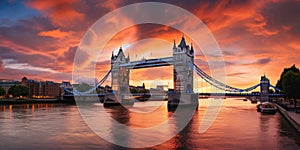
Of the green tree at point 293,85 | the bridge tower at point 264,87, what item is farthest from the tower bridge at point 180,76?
the green tree at point 293,85

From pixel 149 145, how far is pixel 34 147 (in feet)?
17.6

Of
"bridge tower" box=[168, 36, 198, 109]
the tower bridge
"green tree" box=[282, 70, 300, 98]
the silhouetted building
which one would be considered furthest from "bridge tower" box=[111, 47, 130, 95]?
"green tree" box=[282, 70, 300, 98]

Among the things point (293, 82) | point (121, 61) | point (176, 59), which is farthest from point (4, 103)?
point (293, 82)

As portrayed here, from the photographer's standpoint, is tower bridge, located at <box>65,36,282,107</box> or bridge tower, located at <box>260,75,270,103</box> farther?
bridge tower, located at <box>260,75,270,103</box>

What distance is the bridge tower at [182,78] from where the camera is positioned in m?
58.0

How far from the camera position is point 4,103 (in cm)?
6962

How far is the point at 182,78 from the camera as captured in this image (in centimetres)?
6281

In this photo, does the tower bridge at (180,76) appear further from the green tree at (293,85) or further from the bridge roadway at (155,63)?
the green tree at (293,85)

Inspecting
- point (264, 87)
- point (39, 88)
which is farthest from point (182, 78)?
point (39, 88)

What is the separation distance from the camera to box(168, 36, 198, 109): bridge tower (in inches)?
2283

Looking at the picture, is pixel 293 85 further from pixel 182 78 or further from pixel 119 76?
pixel 119 76

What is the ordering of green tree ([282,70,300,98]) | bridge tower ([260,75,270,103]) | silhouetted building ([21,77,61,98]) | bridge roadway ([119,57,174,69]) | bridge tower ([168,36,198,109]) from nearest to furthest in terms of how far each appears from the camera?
green tree ([282,70,300,98]) < bridge tower ([168,36,198,109]) < bridge roadway ([119,57,174,69]) < bridge tower ([260,75,270,103]) < silhouetted building ([21,77,61,98])

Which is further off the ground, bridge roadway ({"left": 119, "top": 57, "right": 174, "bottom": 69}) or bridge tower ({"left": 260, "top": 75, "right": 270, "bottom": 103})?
bridge roadway ({"left": 119, "top": 57, "right": 174, "bottom": 69})

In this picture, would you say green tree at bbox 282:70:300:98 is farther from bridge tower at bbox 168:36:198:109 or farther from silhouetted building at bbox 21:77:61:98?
silhouetted building at bbox 21:77:61:98
